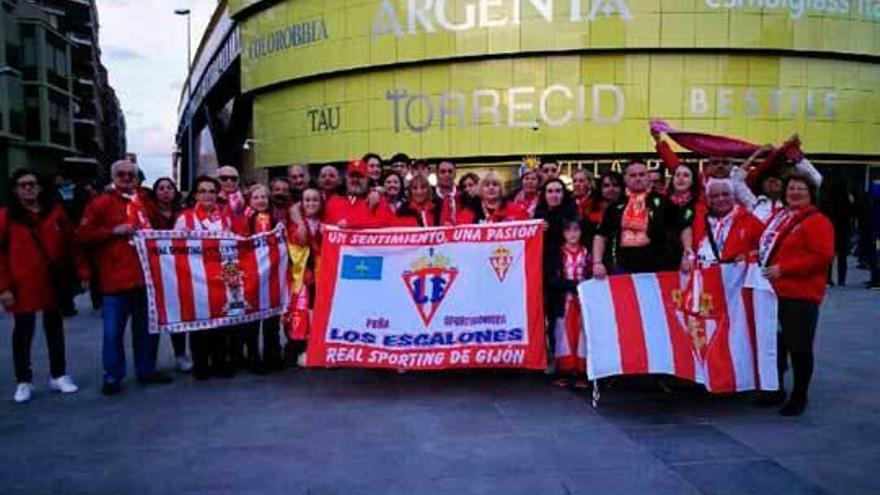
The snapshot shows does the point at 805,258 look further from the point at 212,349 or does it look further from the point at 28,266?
the point at 28,266

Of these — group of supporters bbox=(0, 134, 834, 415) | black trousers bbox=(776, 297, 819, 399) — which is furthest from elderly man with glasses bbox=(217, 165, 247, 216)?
black trousers bbox=(776, 297, 819, 399)

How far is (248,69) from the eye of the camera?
35281 mm

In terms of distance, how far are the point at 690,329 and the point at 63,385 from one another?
18.0ft

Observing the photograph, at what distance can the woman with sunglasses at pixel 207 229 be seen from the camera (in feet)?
23.5

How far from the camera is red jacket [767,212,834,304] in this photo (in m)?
5.70

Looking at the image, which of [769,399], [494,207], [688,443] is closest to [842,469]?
[688,443]

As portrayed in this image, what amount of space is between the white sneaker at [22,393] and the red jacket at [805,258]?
6326mm

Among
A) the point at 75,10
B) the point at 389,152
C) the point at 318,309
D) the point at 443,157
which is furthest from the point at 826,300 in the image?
the point at 75,10

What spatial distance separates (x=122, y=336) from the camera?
672cm

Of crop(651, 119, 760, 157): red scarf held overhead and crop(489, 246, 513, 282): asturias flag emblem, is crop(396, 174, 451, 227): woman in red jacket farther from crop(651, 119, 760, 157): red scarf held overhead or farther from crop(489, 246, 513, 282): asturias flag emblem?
crop(651, 119, 760, 157): red scarf held overhead

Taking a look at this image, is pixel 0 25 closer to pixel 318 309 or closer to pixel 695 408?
pixel 318 309

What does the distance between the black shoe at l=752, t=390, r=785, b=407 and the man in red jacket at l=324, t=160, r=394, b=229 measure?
12.1 ft

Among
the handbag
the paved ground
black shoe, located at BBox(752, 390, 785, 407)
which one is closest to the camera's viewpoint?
the paved ground

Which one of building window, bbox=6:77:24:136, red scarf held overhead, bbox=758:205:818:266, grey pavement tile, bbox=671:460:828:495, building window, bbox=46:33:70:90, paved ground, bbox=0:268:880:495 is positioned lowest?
grey pavement tile, bbox=671:460:828:495
